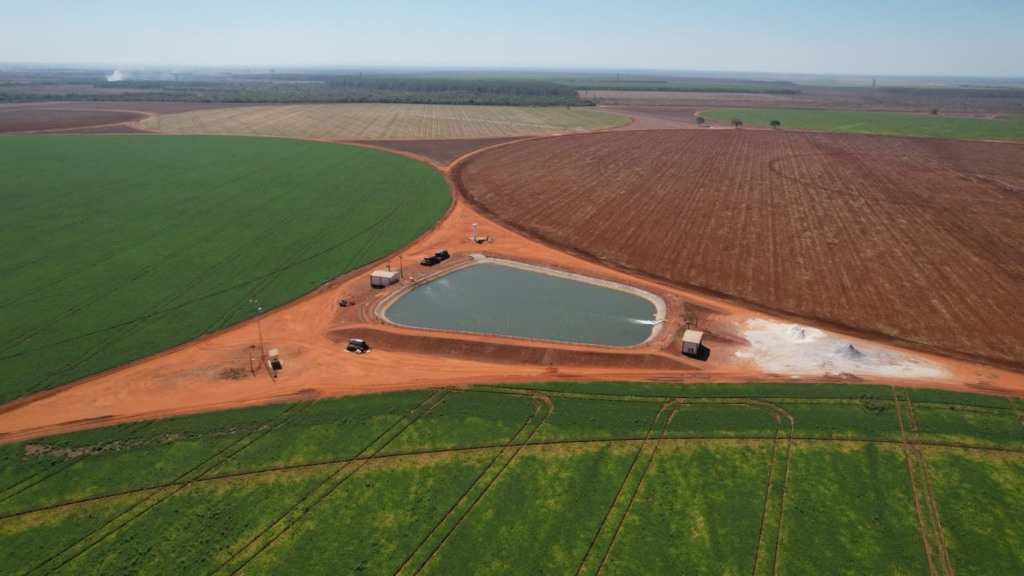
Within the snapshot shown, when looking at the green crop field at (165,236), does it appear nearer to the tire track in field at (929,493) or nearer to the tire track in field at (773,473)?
the tire track in field at (773,473)

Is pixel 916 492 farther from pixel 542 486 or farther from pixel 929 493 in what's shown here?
pixel 542 486

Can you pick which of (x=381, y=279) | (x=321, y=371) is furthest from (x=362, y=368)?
(x=381, y=279)

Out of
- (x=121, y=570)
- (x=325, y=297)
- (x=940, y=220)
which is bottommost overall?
(x=121, y=570)

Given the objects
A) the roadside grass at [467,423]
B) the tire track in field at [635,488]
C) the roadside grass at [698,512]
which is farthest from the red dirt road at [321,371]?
the roadside grass at [698,512]

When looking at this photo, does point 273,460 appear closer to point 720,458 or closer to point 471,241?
point 720,458

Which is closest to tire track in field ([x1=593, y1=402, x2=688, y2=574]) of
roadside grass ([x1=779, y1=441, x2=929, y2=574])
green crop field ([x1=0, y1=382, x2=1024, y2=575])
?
green crop field ([x1=0, y1=382, x2=1024, y2=575])

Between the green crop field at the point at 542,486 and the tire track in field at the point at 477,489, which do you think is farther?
the tire track in field at the point at 477,489

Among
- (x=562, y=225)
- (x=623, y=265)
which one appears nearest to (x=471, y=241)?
(x=562, y=225)
